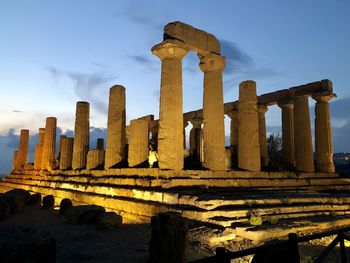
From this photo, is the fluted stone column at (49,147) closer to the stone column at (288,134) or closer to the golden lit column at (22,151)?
the golden lit column at (22,151)

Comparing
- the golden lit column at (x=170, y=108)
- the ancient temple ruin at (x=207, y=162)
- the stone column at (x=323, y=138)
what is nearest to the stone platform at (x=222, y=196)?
the ancient temple ruin at (x=207, y=162)

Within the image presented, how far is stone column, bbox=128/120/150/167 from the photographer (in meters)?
15.9

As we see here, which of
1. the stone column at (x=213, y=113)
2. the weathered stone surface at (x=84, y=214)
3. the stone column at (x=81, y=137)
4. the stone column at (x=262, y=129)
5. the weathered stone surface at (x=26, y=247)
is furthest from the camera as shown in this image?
the stone column at (x=262, y=129)

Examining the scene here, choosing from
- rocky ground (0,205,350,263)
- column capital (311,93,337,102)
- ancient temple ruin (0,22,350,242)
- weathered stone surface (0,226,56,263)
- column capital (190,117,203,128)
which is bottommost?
rocky ground (0,205,350,263)

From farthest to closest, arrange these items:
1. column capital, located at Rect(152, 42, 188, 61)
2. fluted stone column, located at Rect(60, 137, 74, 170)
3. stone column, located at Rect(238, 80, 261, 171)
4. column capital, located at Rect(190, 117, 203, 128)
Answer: column capital, located at Rect(190, 117, 203, 128)
fluted stone column, located at Rect(60, 137, 74, 170)
stone column, located at Rect(238, 80, 261, 171)
column capital, located at Rect(152, 42, 188, 61)

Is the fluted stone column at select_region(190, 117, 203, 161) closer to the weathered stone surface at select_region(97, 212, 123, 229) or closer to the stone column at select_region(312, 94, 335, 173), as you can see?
the stone column at select_region(312, 94, 335, 173)

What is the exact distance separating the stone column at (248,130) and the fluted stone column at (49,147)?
16214mm

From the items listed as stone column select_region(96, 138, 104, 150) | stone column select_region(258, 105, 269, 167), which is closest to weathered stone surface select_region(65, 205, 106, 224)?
stone column select_region(258, 105, 269, 167)

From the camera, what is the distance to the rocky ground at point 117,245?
22.4 feet

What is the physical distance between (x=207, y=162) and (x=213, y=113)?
2318 mm

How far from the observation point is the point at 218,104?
1554 centimetres

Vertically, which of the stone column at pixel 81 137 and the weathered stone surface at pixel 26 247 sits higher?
the stone column at pixel 81 137

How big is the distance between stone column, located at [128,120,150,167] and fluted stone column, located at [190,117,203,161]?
22.3 feet

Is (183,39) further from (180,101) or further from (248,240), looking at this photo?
(248,240)
